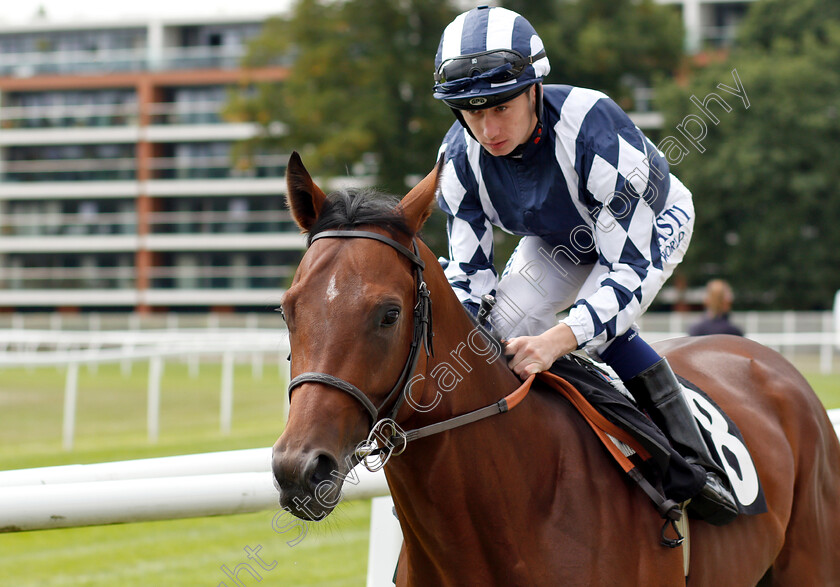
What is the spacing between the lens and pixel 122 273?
4538 cm

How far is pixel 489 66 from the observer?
2.37 m

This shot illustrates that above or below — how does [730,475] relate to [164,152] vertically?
above

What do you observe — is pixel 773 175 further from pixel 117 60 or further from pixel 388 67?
pixel 117 60

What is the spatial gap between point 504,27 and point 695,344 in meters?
1.63

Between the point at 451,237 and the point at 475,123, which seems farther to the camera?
the point at 451,237

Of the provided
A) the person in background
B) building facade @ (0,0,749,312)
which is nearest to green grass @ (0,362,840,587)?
the person in background

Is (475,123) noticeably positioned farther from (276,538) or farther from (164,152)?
(164,152)

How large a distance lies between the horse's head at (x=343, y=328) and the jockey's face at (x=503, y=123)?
1.23 ft

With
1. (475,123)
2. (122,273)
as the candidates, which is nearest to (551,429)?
(475,123)

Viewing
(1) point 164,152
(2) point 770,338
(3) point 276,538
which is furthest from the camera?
(1) point 164,152

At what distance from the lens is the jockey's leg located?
2.63 m

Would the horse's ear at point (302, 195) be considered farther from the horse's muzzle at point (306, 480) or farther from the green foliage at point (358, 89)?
the green foliage at point (358, 89)

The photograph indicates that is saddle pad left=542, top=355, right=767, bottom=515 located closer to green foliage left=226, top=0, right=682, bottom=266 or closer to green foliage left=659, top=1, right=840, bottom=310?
green foliage left=226, top=0, right=682, bottom=266

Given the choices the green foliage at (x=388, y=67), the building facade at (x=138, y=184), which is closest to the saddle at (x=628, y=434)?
the green foliage at (x=388, y=67)
